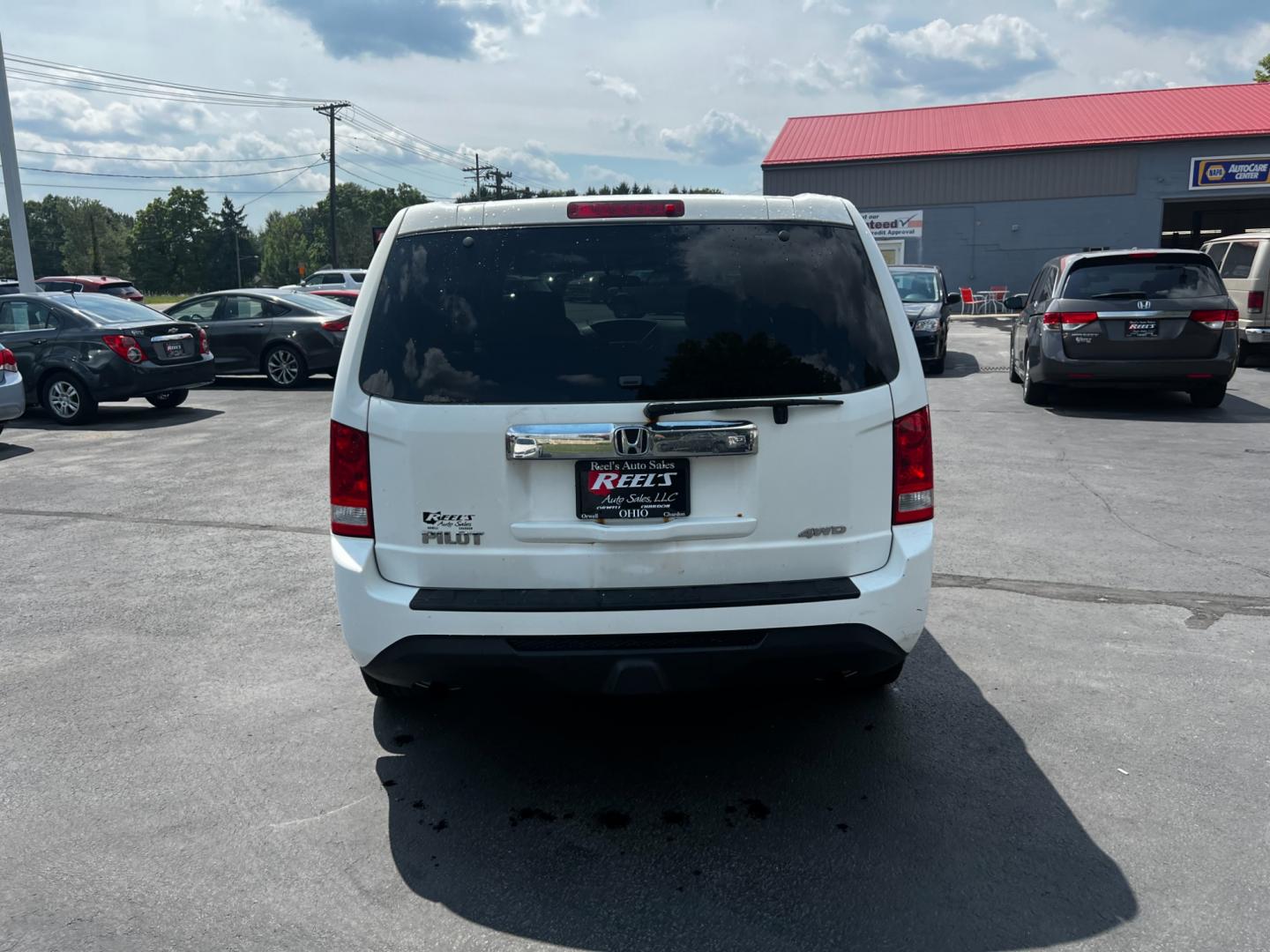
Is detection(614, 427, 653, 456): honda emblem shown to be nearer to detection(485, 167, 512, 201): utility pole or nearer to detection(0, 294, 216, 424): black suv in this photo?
detection(0, 294, 216, 424): black suv

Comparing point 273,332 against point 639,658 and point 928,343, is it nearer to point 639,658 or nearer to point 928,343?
point 928,343

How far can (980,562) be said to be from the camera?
20.2 ft

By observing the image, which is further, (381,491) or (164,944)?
(381,491)

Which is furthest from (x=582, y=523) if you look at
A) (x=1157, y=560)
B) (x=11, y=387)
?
(x=11, y=387)

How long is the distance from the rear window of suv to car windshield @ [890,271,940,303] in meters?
14.1

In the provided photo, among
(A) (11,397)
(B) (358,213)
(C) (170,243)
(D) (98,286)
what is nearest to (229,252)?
(C) (170,243)

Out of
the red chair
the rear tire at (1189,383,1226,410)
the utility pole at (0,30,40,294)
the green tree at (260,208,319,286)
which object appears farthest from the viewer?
the green tree at (260,208,319,286)

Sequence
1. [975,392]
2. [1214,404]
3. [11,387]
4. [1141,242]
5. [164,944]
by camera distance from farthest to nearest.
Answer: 1. [1141,242]
2. [975,392]
3. [1214,404]
4. [11,387]
5. [164,944]

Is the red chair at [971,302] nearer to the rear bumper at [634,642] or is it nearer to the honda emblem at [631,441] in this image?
the rear bumper at [634,642]

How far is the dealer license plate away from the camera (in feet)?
10.5

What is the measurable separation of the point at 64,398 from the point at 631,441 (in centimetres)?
1186

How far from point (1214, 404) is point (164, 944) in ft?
39.8

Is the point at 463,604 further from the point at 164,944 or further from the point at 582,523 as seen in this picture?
the point at 164,944

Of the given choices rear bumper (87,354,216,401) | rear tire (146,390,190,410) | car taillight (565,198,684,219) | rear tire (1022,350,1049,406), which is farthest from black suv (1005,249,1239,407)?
rear tire (146,390,190,410)
